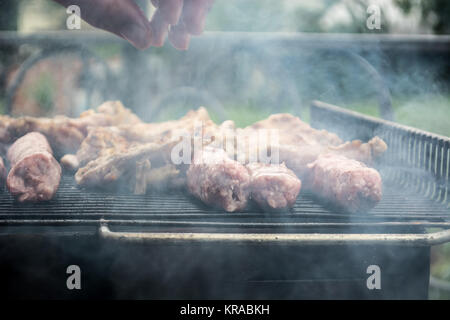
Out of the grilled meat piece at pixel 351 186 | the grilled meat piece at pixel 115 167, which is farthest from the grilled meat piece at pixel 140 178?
the grilled meat piece at pixel 351 186

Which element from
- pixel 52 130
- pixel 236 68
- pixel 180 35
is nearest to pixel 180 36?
pixel 180 35

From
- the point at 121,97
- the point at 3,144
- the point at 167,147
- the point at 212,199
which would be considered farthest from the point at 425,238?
the point at 121,97

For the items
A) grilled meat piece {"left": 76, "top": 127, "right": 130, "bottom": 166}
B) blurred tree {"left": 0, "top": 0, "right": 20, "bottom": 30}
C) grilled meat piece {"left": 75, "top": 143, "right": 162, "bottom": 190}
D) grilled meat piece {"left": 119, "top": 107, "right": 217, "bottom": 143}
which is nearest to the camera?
grilled meat piece {"left": 75, "top": 143, "right": 162, "bottom": 190}

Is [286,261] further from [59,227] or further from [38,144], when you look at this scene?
[38,144]

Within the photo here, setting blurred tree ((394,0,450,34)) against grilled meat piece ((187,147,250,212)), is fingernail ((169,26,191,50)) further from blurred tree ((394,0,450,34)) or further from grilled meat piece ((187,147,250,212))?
blurred tree ((394,0,450,34))

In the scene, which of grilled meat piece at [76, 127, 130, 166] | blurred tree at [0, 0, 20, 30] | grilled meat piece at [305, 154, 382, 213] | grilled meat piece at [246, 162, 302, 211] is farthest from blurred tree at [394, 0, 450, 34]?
grilled meat piece at [246, 162, 302, 211]
